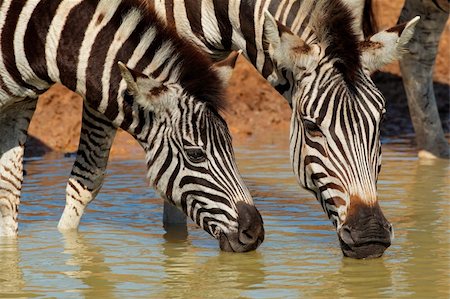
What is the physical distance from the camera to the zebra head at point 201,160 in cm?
801

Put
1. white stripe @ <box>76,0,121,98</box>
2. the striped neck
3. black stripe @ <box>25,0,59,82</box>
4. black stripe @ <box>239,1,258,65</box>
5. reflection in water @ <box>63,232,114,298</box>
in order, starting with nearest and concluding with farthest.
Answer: reflection in water @ <box>63,232,114,298</box>, the striped neck, white stripe @ <box>76,0,121,98</box>, black stripe @ <box>25,0,59,82</box>, black stripe @ <box>239,1,258,65</box>

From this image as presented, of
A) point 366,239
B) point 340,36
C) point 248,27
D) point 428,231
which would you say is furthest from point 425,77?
point 366,239

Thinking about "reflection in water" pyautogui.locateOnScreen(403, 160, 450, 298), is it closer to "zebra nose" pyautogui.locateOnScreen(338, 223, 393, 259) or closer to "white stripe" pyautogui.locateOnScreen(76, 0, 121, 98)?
"zebra nose" pyautogui.locateOnScreen(338, 223, 393, 259)

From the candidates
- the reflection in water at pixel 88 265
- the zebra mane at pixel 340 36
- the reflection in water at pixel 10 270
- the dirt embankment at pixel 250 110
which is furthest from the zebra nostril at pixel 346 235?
the dirt embankment at pixel 250 110

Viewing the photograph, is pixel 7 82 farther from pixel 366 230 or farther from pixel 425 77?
pixel 425 77

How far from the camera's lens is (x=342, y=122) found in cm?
776

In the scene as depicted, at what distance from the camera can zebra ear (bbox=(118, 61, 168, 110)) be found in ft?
25.8

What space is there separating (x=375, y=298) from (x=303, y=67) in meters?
1.77

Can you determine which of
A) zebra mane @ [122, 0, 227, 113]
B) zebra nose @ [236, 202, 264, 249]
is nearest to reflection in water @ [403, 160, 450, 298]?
zebra nose @ [236, 202, 264, 249]

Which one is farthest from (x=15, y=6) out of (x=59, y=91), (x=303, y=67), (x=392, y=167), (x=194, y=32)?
(x=59, y=91)

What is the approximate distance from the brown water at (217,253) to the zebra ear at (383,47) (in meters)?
1.37

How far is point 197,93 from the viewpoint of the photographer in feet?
26.5

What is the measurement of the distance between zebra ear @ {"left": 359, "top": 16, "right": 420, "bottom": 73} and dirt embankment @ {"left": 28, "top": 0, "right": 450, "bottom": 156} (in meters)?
6.16

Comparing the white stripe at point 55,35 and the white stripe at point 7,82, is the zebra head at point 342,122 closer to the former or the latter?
the white stripe at point 55,35
